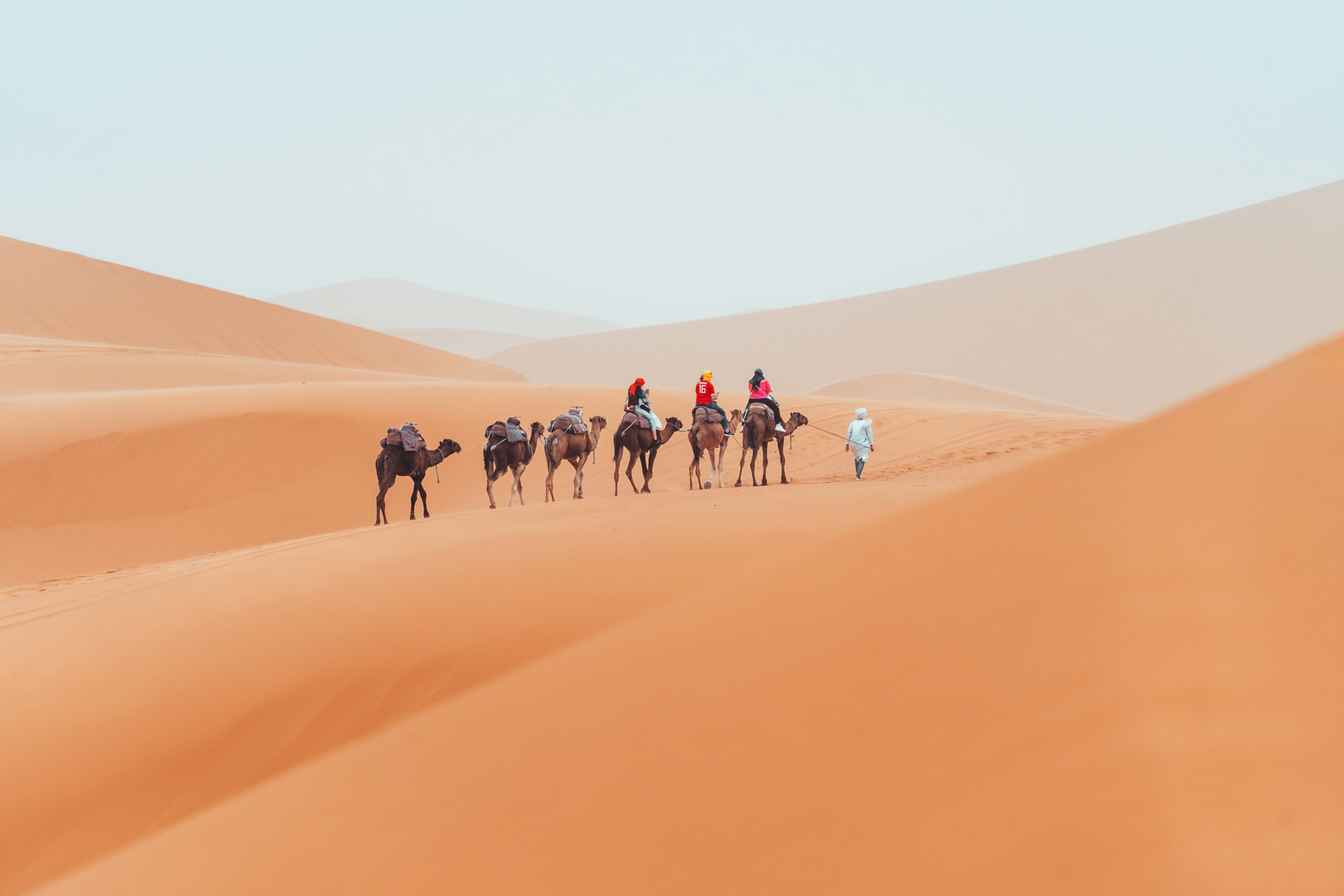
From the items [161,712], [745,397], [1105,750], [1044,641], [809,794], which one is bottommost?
[161,712]

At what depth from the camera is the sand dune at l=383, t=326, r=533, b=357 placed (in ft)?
538

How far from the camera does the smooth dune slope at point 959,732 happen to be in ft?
8.08

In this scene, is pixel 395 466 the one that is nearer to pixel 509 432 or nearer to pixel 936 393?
pixel 509 432

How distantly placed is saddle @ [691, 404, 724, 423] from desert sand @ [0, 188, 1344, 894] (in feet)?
22.1

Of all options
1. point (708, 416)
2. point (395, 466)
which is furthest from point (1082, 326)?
point (395, 466)

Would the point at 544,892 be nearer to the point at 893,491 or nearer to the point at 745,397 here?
the point at 893,491

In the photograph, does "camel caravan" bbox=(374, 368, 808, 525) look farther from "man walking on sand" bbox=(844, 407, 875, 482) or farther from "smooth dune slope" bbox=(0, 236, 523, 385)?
"smooth dune slope" bbox=(0, 236, 523, 385)

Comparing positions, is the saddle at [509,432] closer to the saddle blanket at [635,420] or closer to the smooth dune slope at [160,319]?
the saddle blanket at [635,420]

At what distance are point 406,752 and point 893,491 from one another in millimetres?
8991

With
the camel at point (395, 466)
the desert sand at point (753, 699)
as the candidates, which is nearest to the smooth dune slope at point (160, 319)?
the camel at point (395, 466)

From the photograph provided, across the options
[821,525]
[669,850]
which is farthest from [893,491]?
[669,850]

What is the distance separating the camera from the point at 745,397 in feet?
101

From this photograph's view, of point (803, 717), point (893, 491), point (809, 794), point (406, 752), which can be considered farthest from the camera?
point (893, 491)

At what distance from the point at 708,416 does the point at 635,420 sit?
1.31 m
